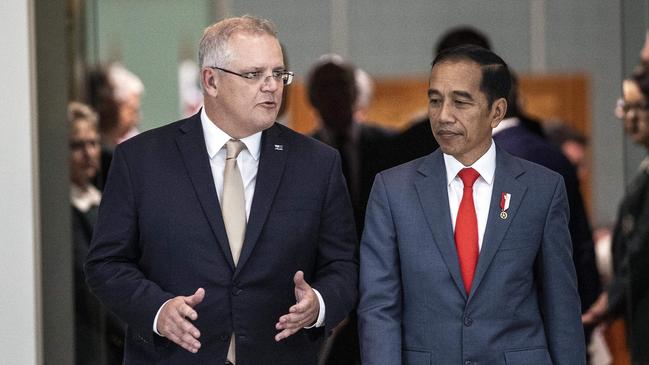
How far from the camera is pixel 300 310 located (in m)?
3.54

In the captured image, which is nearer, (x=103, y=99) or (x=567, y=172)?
(x=567, y=172)

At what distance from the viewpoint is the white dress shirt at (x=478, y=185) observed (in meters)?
3.71

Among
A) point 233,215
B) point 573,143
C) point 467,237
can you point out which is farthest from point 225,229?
point 573,143

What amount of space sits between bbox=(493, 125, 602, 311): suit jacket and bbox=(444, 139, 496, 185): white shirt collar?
119 cm

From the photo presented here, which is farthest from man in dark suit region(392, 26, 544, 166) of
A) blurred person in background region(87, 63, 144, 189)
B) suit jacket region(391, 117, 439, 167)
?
blurred person in background region(87, 63, 144, 189)

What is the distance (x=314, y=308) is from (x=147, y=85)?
283cm

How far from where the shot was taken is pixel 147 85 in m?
6.20

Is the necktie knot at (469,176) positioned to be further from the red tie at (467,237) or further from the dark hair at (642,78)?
the dark hair at (642,78)

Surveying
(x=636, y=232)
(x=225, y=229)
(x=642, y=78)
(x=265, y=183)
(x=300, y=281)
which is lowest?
(x=636, y=232)

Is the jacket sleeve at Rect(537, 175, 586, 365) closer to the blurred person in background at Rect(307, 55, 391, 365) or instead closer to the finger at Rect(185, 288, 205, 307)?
the finger at Rect(185, 288, 205, 307)

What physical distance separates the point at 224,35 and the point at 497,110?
0.80 m

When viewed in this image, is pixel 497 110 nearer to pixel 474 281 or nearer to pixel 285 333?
pixel 474 281

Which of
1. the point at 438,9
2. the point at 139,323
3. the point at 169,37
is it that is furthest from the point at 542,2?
the point at 139,323

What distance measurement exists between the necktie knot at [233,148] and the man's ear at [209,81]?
5.7 inches
